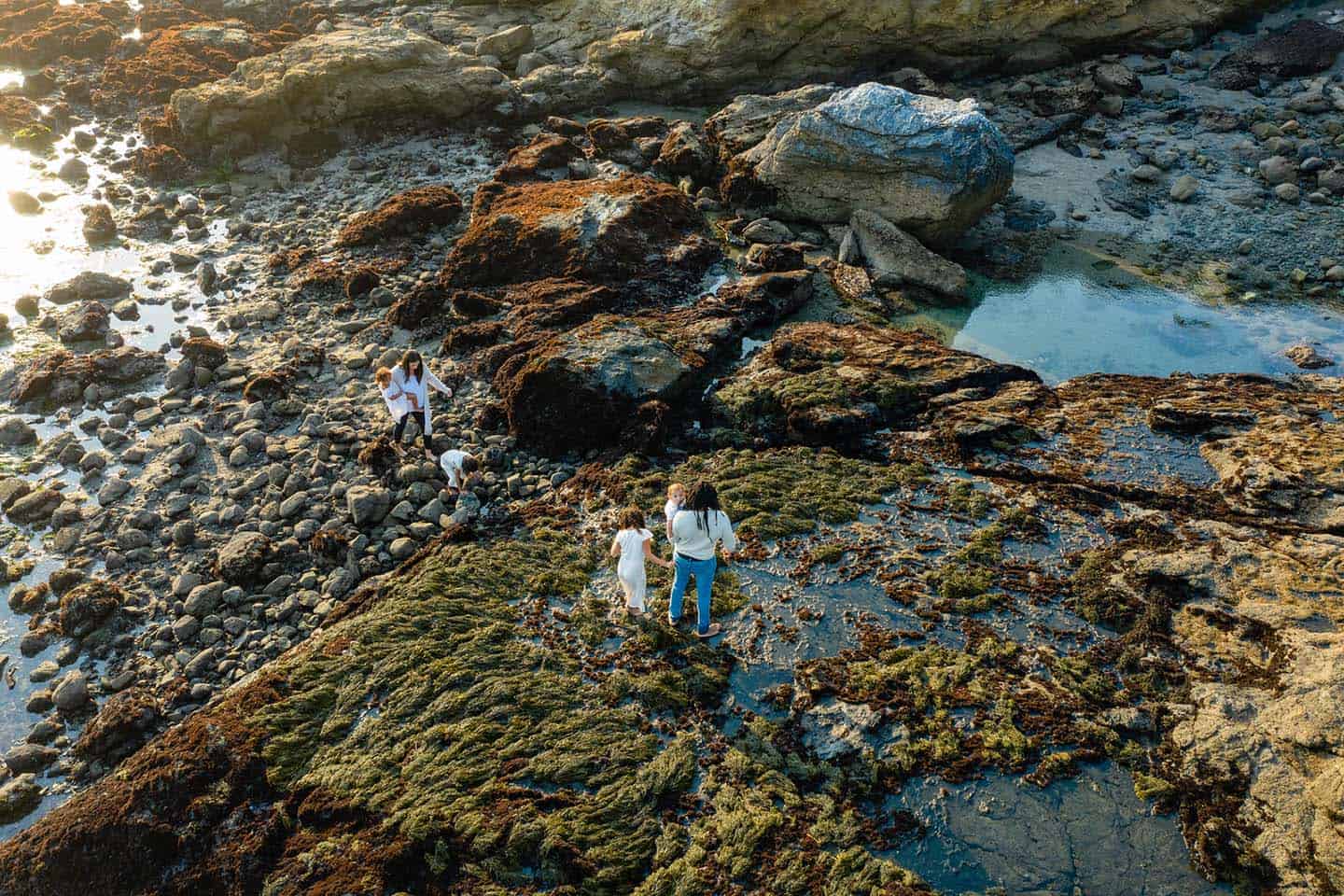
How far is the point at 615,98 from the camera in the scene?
25.1 metres

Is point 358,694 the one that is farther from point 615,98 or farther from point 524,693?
point 615,98

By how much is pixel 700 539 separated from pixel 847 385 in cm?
519

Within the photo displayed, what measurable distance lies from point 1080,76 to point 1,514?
2836 centimetres

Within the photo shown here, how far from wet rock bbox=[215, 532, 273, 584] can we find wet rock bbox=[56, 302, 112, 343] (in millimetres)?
8143

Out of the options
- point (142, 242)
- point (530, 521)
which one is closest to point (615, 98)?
point (142, 242)

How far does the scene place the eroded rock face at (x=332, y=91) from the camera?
2250 cm

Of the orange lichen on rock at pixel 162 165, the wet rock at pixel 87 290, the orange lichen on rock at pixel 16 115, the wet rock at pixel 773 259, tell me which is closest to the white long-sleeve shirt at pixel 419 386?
the wet rock at pixel 773 259

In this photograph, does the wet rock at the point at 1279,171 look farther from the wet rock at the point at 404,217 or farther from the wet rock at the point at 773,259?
the wet rock at the point at 404,217

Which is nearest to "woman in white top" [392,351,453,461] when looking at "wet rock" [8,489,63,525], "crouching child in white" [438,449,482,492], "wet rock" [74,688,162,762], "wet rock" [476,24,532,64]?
"crouching child in white" [438,449,482,492]

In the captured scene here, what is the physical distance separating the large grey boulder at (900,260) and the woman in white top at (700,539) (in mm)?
9878

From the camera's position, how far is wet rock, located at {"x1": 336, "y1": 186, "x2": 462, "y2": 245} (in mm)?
18438

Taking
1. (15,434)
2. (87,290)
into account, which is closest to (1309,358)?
(15,434)

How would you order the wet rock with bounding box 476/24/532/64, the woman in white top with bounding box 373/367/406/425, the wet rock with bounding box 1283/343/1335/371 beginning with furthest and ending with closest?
the wet rock with bounding box 476/24/532/64 < the wet rock with bounding box 1283/343/1335/371 < the woman in white top with bounding box 373/367/406/425

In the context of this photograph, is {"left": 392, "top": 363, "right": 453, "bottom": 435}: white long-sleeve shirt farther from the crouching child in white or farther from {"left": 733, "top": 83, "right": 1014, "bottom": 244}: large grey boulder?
{"left": 733, "top": 83, "right": 1014, "bottom": 244}: large grey boulder
